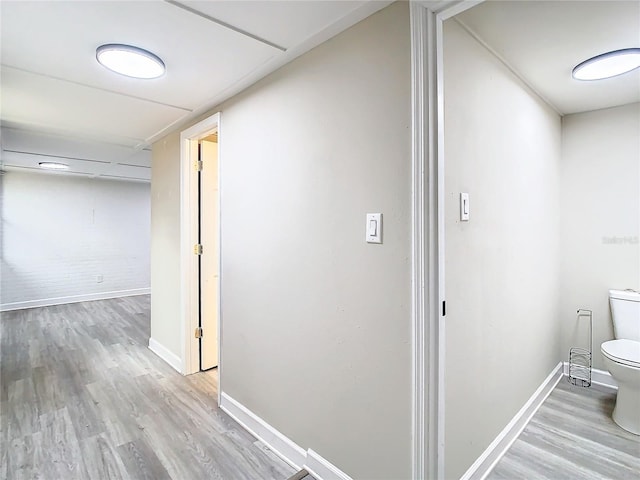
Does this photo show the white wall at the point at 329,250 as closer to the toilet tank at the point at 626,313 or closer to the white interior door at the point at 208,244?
the white interior door at the point at 208,244

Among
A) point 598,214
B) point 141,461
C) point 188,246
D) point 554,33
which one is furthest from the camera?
point 188,246

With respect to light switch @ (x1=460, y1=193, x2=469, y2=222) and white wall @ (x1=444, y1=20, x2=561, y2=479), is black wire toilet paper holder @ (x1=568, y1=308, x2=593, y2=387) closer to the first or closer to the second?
white wall @ (x1=444, y1=20, x2=561, y2=479)

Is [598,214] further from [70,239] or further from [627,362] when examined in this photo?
[70,239]

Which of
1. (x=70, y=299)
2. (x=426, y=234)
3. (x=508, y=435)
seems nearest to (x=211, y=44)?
(x=426, y=234)

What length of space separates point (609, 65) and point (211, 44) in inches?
84.7

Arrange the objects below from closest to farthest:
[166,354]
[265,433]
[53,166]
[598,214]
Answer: [265,433], [598,214], [166,354], [53,166]

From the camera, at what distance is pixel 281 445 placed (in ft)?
6.14

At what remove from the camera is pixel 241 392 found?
2223 millimetres

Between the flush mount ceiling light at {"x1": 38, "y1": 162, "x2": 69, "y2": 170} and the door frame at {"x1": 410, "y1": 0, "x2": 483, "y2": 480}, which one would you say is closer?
the door frame at {"x1": 410, "y1": 0, "x2": 483, "y2": 480}

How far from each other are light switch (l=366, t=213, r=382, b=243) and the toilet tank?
230 centimetres

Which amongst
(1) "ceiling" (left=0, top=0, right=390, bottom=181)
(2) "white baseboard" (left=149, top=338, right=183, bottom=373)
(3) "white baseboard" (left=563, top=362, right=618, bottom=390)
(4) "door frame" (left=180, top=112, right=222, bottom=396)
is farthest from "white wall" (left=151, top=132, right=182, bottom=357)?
(3) "white baseboard" (left=563, top=362, right=618, bottom=390)

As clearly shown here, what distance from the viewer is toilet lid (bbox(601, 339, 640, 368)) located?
2.01 m

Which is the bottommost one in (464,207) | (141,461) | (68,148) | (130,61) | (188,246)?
(141,461)

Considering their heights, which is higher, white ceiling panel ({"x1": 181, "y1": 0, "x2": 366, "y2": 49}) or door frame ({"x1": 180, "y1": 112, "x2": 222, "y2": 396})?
white ceiling panel ({"x1": 181, "y1": 0, "x2": 366, "y2": 49})
